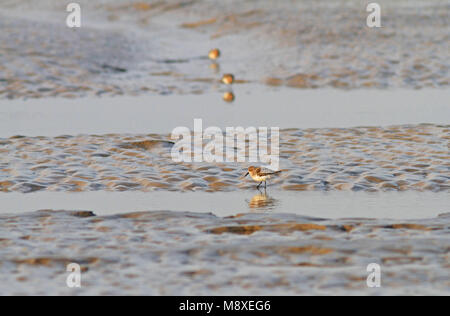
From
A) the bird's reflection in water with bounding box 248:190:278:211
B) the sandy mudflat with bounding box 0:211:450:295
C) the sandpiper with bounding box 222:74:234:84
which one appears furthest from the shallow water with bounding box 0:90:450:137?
the sandy mudflat with bounding box 0:211:450:295

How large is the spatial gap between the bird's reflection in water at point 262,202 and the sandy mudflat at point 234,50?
8171 mm

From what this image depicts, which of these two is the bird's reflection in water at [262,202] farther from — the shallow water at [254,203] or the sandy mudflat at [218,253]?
the sandy mudflat at [218,253]

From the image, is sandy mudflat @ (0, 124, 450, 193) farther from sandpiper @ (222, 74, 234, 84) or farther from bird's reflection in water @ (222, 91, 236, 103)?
sandpiper @ (222, 74, 234, 84)

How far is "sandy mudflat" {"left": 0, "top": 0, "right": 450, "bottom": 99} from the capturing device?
18.7 metres

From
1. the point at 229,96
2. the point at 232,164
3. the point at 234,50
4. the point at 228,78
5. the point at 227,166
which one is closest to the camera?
the point at 227,166

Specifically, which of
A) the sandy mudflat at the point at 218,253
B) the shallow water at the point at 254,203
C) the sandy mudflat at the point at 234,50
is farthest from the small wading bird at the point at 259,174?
the sandy mudflat at the point at 234,50

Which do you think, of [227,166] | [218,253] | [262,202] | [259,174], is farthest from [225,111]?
[218,253]

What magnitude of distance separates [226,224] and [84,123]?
6.46 m

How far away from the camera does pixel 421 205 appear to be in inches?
384

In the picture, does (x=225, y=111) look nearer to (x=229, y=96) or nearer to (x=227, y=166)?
(x=229, y=96)

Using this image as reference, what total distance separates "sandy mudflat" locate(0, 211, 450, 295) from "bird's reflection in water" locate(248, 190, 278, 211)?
421 mm

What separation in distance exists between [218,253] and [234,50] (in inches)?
649

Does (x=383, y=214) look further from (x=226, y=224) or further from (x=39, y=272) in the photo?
(x=39, y=272)

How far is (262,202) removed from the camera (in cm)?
1002
